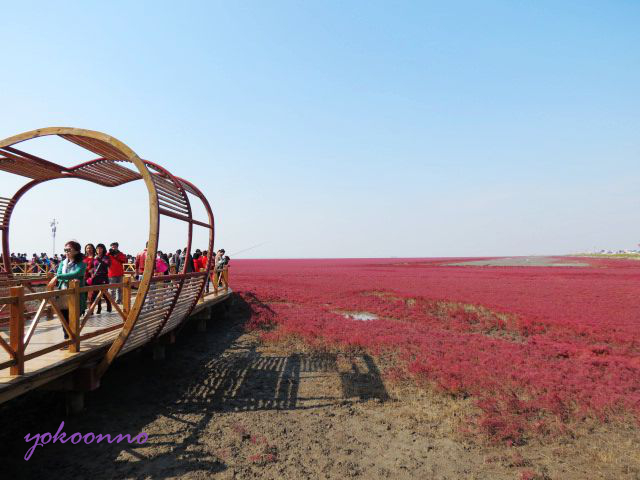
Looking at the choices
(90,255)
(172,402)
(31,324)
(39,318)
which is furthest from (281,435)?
(90,255)

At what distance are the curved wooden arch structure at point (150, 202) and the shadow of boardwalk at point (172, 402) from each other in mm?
1218

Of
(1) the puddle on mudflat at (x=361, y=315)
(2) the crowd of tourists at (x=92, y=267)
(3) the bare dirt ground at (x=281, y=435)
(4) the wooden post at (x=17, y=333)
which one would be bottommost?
(3) the bare dirt ground at (x=281, y=435)

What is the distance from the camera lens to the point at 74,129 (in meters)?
6.18

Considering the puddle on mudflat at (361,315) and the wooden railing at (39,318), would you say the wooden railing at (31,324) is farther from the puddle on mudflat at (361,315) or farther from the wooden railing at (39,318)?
the puddle on mudflat at (361,315)

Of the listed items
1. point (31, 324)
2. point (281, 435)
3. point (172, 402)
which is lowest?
point (281, 435)

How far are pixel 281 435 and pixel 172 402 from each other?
106 inches

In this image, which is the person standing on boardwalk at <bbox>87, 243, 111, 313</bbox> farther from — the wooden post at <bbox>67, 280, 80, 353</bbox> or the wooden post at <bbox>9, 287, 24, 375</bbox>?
the wooden post at <bbox>9, 287, 24, 375</bbox>

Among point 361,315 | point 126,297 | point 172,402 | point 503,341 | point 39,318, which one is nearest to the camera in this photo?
point 39,318

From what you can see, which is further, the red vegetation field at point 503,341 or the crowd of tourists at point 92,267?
the red vegetation field at point 503,341

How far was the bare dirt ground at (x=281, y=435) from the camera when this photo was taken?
217 inches

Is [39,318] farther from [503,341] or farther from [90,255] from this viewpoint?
[503,341]

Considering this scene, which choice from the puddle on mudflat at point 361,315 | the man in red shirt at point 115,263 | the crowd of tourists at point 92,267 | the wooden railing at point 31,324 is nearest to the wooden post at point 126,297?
the wooden railing at point 31,324

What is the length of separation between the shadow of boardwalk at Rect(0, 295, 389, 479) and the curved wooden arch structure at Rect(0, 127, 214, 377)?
1218 millimetres

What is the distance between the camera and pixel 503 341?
42.5 feet
